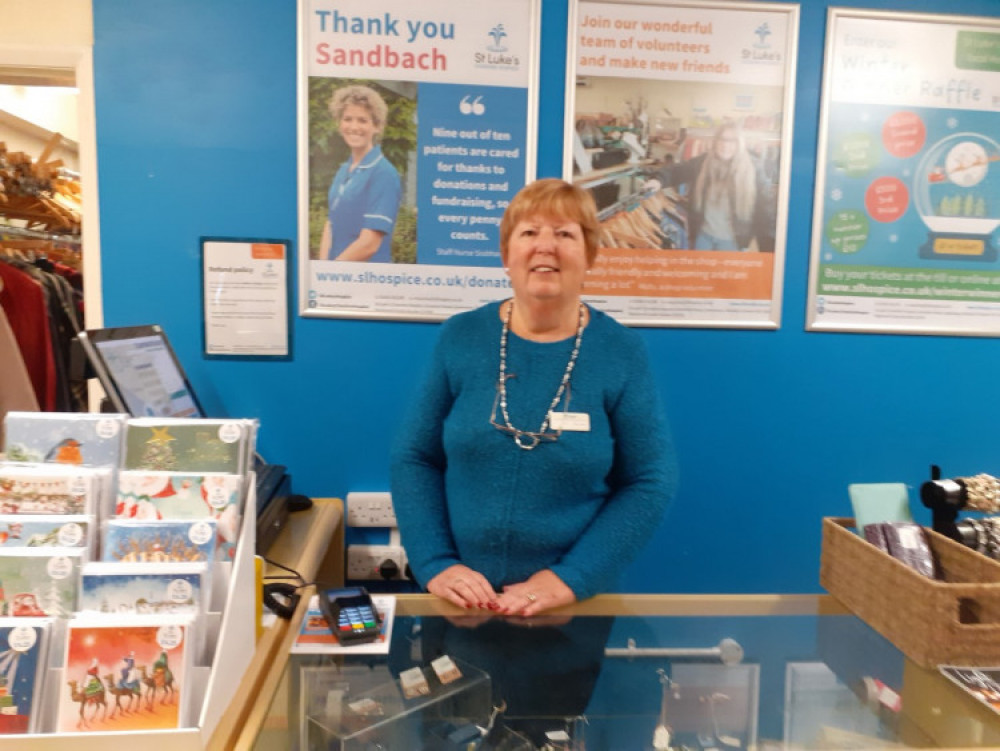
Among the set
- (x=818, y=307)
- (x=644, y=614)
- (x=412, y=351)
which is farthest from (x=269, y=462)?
(x=818, y=307)

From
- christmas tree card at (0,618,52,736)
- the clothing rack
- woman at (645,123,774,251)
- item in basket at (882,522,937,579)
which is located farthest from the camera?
the clothing rack

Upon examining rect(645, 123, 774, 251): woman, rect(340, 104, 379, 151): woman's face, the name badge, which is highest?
rect(340, 104, 379, 151): woman's face

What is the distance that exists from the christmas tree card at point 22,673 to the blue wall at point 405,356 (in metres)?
1.32

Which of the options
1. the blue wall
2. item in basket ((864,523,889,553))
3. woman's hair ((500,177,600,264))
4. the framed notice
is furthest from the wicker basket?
the framed notice

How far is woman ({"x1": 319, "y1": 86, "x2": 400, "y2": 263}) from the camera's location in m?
1.98

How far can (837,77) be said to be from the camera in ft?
6.81

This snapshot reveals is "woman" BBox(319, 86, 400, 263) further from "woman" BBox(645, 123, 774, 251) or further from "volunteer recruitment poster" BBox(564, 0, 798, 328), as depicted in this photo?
"woman" BBox(645, 123, 774, 251)

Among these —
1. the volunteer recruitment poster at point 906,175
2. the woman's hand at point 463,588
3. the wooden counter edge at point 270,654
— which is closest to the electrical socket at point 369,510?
the wooden counter edge at point 270,654

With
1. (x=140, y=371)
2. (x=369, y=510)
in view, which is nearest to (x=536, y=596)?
(x=369, y=510)

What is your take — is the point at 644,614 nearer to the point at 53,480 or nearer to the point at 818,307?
the point at 53,480

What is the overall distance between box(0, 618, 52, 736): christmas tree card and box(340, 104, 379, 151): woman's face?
1.57m

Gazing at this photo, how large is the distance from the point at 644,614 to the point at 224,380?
4.79 feet

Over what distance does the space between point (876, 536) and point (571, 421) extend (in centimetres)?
60

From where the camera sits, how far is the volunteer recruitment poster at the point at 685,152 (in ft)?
6.64
